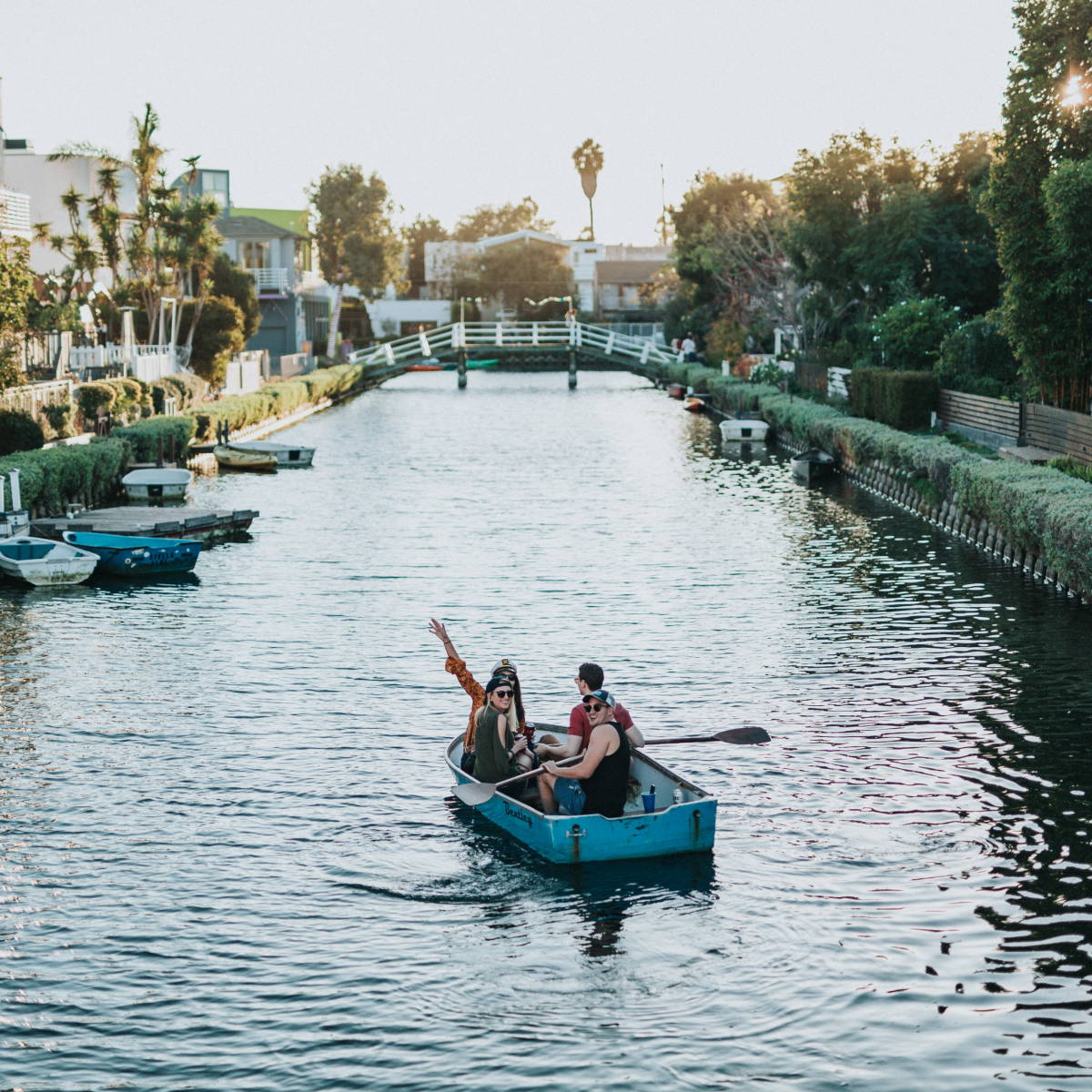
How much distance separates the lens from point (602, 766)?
16.2 metres

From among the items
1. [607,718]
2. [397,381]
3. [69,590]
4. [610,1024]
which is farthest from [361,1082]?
[397,381]

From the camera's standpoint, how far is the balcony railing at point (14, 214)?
59719mm

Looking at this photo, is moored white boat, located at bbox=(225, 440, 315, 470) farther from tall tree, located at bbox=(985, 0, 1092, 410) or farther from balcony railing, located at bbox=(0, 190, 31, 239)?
tall tree, located at bbox=(985, 0, 1092, 410)

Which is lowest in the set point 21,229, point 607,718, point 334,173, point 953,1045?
point 953,1045

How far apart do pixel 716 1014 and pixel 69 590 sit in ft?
75.8

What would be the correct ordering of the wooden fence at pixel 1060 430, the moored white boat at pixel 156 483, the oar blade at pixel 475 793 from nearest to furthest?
the oar blade at pixel 475 793
the wooden fence at pixel 1060 430
the moored white boat at pixel 156 483

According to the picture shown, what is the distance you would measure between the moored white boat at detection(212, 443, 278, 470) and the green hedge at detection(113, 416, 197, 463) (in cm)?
132

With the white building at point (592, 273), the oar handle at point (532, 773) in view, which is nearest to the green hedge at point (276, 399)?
the oar handle at point (532, 773)

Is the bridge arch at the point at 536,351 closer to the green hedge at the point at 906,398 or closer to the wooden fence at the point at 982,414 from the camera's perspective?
the green hedge at the point at 906,398

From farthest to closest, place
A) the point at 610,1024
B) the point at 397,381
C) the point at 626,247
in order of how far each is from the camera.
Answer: the point at 626,247, the point at 397,381, the point at 610,1024

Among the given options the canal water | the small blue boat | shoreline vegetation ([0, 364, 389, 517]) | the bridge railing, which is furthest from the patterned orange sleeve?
the bridge railing

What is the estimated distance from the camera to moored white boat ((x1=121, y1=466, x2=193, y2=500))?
46.0m

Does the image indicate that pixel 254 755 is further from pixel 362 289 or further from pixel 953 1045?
pixel 362 289

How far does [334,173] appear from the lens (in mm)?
129375
